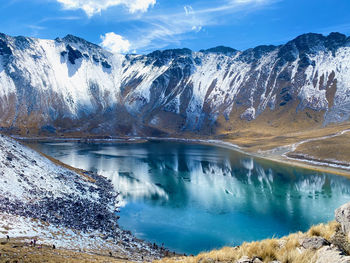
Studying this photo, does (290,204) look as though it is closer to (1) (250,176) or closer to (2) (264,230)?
(2) (264,230)

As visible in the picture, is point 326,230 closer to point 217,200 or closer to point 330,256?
point 330,256

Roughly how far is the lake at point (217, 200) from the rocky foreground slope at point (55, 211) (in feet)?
13.9

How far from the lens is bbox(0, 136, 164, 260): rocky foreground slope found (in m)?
23.4

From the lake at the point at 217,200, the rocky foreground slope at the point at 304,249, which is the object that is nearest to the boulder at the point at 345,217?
the rocky foreground slope at the point at 304,249

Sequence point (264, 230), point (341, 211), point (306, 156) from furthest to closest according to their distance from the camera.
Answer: point (306, 156) < point (264, 230) < point (341, 211)

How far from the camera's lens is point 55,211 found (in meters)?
30.5

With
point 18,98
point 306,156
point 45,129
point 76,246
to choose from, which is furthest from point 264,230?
point 18,98

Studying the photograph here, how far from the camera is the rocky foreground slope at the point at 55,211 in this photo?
23.4m

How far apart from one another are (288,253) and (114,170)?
69262 millimetres

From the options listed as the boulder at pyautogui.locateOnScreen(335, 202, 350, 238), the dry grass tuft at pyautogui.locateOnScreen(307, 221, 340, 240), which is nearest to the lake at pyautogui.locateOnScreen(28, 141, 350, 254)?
the dry grass tuft at pyautogui.locateOnScreen(307, 221, 340, 240)

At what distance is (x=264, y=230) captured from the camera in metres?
35.9

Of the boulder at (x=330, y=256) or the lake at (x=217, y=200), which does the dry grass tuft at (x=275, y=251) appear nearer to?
the boulder at (x=330, y=256)

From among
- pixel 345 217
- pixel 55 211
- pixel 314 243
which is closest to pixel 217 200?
pixel 55 211

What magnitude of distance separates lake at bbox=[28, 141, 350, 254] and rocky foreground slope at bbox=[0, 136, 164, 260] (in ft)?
13.9
